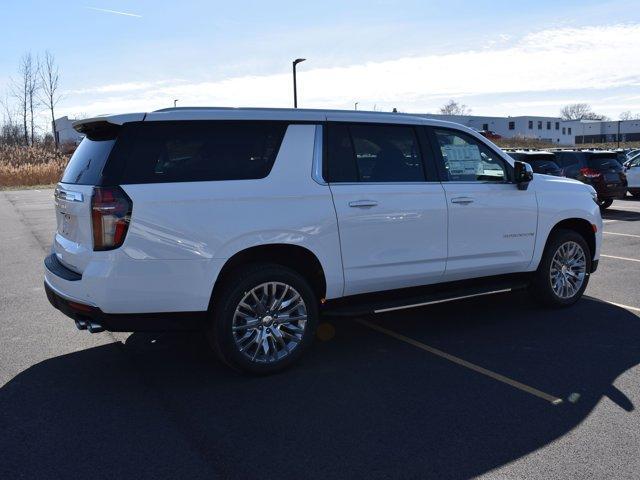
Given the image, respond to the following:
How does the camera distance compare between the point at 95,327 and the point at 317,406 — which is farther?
the point at 95,327

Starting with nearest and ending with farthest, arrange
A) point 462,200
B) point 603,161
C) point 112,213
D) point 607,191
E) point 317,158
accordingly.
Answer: point 112,213
point 317,158
point 462,200
point 607,191
point 603,161

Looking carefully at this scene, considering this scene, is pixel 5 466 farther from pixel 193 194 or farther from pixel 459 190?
pixel 459 190

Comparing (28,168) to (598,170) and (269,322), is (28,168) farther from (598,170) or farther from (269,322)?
(269,322)

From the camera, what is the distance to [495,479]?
3229 millimetres

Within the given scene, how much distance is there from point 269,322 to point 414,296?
1.42 meters

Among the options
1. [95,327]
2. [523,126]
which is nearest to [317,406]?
[95,327]

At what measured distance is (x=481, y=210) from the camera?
5.76 m

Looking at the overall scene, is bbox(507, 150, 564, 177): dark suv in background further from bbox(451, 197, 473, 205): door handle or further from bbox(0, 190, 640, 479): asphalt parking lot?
bbox(451, 197, 473, 205): door handle

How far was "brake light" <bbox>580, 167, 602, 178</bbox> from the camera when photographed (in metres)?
17.3

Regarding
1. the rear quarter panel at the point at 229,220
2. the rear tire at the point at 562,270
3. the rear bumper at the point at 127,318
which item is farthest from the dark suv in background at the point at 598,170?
the rear bumper at the point at 127,318

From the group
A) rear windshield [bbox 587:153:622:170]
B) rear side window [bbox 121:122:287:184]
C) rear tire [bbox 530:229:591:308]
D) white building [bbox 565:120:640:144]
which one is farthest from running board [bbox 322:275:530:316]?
white building [bbox 565:120:640:144]

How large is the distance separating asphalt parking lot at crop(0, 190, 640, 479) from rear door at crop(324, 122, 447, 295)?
711 mm

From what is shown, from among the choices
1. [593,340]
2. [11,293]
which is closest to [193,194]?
[593,340]

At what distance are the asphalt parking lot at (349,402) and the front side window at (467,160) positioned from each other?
146 cm
